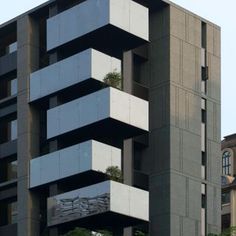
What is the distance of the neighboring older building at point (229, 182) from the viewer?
108625 mm

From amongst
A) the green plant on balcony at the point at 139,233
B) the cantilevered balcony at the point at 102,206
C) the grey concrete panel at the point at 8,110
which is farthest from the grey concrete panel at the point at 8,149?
the green plant on balcony at the point at 139,233

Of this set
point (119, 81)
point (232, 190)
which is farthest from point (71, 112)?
point (232, 190)

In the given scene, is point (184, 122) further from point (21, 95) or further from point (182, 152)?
point (21, 95)

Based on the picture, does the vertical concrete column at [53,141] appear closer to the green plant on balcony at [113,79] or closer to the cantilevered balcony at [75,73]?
the cantilevered balcony at [75,73]

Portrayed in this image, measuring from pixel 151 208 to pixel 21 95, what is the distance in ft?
38.3

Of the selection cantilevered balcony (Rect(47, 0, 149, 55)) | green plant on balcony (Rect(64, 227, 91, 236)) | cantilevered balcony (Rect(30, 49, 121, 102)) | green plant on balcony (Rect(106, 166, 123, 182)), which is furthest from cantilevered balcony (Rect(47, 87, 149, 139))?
green plant on balcony (Rect(64, 227, 91, 236))

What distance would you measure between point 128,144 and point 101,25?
7429 millimetres

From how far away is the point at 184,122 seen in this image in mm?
69125

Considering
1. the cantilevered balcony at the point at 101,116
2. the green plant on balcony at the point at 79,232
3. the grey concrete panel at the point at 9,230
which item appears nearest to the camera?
the green plant on balcony at the point at 79,232

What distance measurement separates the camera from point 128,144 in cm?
6825

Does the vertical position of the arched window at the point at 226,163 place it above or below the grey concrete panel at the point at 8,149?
above

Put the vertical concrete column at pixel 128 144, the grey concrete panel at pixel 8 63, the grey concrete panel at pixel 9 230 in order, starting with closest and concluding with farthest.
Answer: the vertical concrete column at pixel 128 144, the grey concrete panel at pixel 9 230, the grey concrete panel at pixel 8 63

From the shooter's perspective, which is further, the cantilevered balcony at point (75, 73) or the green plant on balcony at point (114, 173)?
the cantilevered balcony at point (75, 73)

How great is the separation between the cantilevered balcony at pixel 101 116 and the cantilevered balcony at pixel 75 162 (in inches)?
55.5
